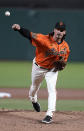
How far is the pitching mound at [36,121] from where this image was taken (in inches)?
257

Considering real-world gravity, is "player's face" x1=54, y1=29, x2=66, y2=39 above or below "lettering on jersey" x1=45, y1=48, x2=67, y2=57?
above

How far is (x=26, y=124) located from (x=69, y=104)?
10.1ft

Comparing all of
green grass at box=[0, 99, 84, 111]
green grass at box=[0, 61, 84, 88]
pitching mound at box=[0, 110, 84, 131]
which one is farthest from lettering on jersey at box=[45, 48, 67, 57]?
green grass at box=[0, 61, 84, 88]

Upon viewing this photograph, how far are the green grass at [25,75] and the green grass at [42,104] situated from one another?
103 inches

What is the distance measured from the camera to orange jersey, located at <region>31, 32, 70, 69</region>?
694 cm

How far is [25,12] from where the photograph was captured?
63.0 feet

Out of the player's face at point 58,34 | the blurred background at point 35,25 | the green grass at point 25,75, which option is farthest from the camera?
the blurred background at point 35,25

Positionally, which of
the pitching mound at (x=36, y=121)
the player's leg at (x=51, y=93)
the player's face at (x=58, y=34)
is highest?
the player's face at (x=58, y=34)

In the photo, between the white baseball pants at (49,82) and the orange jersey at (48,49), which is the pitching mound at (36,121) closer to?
the white baseball pants at (49,82)

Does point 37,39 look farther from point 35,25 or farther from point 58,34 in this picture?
point 35,25

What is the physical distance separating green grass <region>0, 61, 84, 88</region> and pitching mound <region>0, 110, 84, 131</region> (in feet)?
15.7

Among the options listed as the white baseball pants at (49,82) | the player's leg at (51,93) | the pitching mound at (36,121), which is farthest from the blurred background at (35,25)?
the player's leg at (51,93)

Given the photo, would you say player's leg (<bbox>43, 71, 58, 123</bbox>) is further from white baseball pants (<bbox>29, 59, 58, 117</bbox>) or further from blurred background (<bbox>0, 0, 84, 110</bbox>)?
blurred background (<bbox>0, 0, 84, 110</bbox>)

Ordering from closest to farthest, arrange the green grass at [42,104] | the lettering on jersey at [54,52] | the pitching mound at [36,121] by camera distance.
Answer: the pitching mound at [36,121], the lettering on jersey at [54,52], the green grass at [42,104]
